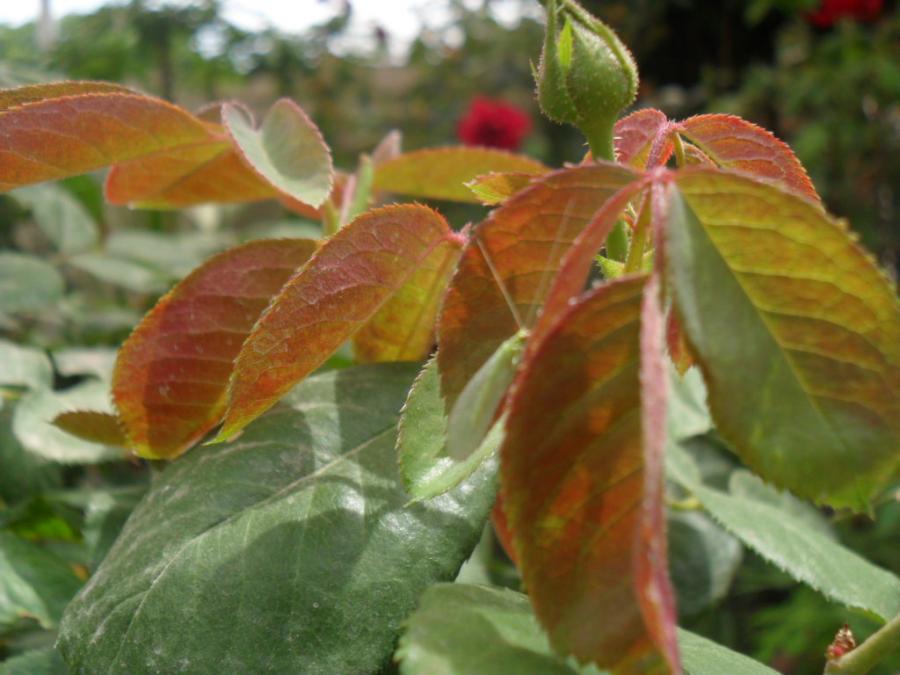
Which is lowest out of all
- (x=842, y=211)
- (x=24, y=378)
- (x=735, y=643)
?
(x=735, y=643)

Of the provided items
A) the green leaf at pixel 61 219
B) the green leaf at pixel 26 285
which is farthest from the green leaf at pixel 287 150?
the green leaf at pixel 61 219

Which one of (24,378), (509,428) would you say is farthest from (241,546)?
(24,378)

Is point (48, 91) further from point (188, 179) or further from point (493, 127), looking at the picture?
point (493, 127)

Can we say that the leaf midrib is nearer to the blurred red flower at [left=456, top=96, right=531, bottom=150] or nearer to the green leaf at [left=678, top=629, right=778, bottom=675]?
the green leaf at [left=678, top=629, right=778, bottom=675]

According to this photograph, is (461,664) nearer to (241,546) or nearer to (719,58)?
(241,546)

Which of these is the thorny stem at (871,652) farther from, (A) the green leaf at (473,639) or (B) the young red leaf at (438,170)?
(B) the young red leaf at (438,170)

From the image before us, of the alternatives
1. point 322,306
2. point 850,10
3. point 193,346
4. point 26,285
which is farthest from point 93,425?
point 850,10

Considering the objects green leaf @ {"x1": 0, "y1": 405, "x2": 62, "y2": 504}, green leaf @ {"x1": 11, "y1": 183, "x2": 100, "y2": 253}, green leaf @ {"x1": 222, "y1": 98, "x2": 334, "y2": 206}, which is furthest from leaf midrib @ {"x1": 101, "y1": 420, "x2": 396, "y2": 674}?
green leaf @ {"x1": 11, "y1": 183, "x2": 100, "y2": 253}
